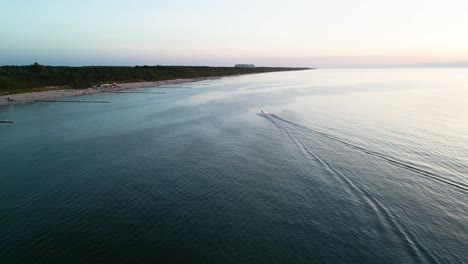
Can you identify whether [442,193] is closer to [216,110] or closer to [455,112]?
[455,112]

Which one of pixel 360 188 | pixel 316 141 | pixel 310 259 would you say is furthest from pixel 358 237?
pixel 316 141

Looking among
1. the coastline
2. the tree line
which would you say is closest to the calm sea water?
the coastline

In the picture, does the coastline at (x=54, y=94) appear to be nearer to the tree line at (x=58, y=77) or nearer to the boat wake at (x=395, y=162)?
the tree line at (x=58, y=77)

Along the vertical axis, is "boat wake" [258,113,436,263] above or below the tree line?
below

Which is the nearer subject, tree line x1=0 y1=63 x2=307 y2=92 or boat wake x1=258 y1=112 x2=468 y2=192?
boat wake x1=258 y1=112 x2=468 y2=192

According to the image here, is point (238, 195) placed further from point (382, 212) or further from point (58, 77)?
point (58, 77)

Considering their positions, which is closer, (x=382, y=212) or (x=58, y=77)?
(x=382, y=212)

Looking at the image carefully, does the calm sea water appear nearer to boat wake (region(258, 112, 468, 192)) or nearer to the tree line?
boat wake (region(258, 112, 468, 192))

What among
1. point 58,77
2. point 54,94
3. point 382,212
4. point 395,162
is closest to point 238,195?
point 382,212
